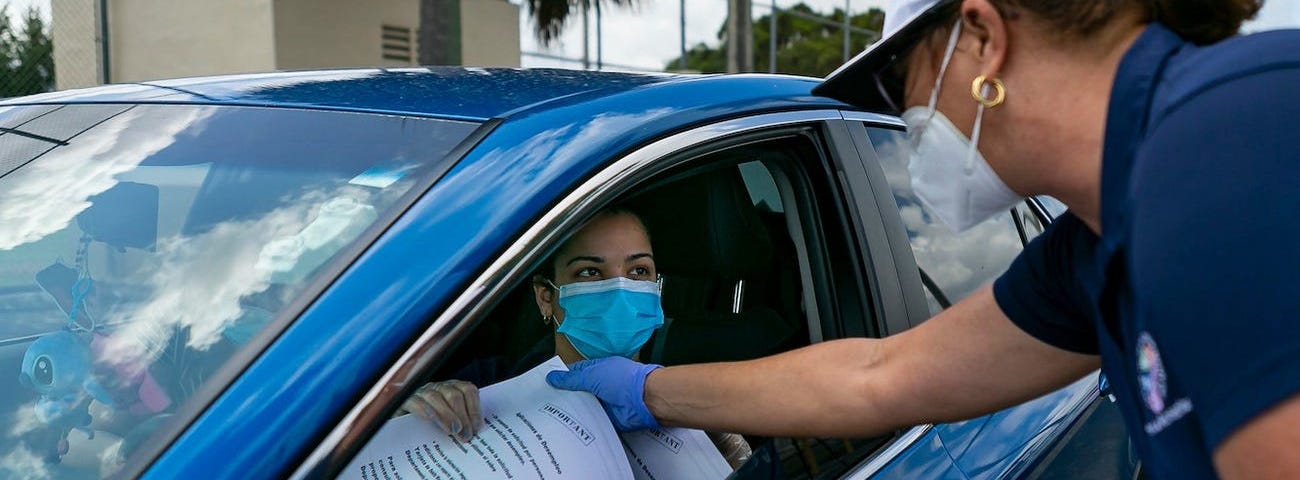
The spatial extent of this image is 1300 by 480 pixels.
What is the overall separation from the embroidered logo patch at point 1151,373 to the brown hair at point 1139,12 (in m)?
0.34

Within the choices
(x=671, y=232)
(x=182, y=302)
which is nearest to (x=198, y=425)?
(x=182, y=302)

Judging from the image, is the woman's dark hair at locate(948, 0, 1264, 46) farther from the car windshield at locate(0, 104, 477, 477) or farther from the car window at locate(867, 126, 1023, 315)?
the car window at locate(867, 126, 1023, 315)

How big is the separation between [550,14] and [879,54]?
1377cm

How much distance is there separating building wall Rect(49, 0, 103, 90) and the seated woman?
784 centimetres

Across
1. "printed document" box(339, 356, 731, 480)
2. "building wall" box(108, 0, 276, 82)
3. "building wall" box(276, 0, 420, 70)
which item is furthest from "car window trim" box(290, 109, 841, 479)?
"building wall" box(108, 0, 276, 82)

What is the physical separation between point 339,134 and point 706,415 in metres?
0.76

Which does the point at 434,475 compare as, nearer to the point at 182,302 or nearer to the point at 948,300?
the point at 182,302

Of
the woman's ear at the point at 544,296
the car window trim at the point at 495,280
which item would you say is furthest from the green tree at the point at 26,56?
the car window trim at the point at 495,280

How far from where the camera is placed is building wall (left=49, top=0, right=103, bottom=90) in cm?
885

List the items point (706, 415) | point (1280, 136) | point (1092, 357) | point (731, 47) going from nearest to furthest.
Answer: point (1280, 136), point (1092, 357), point (706, 415), point (731, 47)

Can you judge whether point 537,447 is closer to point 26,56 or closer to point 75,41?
point 26,56

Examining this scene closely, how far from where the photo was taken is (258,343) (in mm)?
1234

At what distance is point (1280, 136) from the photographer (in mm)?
850

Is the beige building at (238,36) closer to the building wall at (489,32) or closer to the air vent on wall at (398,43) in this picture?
the air vent on wall at (398,43)
